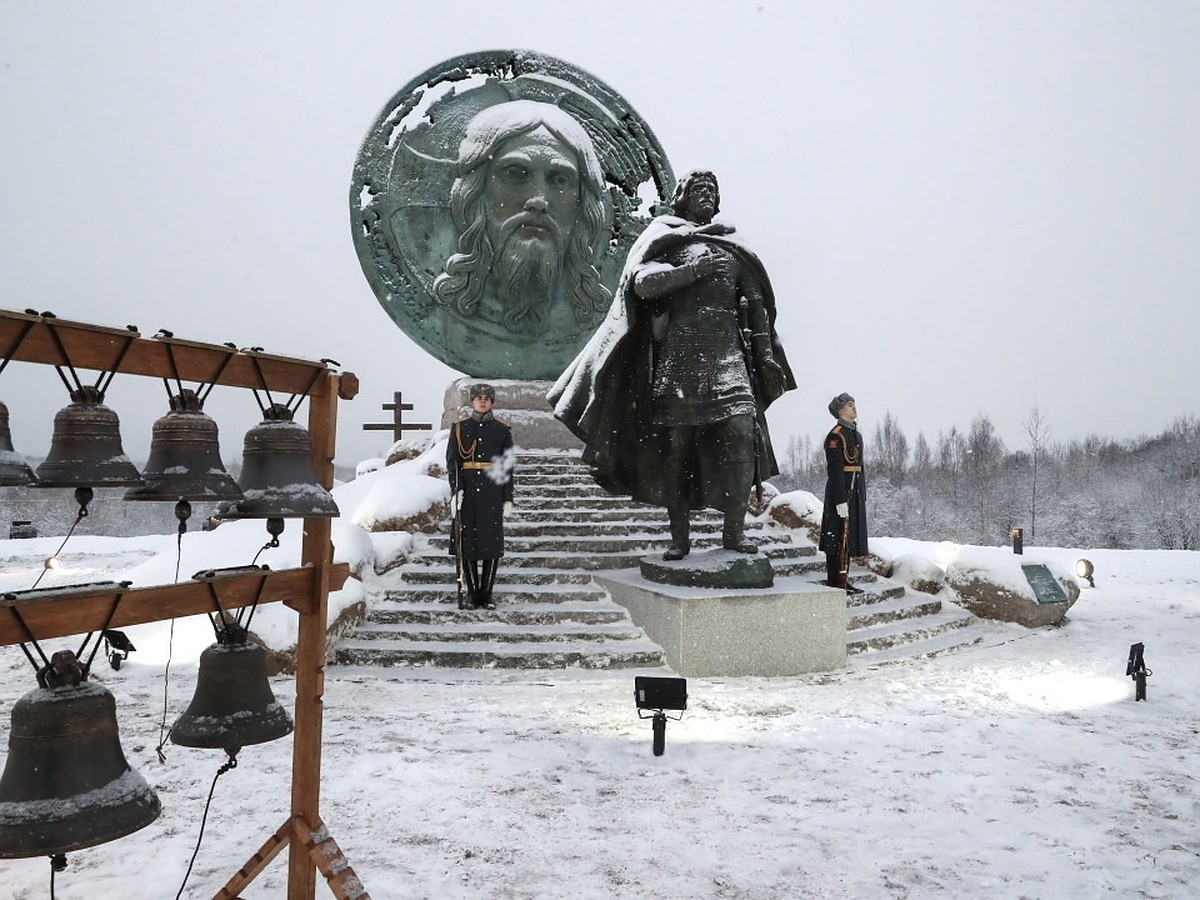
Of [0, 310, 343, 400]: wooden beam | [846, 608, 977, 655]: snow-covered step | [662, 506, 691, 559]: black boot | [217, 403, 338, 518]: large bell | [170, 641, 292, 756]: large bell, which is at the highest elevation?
[0, 310, 343, 400]: wooden beam

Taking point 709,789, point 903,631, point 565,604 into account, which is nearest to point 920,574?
point 903,631

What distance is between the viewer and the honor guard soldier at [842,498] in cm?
698

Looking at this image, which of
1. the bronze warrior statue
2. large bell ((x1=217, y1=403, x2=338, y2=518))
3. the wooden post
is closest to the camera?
large bell ((x1=217, y1=403, x2=338, y2=518))

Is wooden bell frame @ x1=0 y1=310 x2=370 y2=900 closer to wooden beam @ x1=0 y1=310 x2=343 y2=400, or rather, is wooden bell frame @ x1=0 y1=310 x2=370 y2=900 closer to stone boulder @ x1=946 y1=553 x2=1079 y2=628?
wooden beam @ x1=0 y1=310 x2=343 y2=400

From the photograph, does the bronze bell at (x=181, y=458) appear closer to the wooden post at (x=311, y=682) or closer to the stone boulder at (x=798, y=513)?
the wooden post at (x=311, y=682)

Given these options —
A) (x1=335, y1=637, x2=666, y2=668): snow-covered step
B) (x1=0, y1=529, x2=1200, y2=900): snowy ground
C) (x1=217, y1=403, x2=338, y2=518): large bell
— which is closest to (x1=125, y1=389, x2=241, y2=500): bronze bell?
(x1=217, y1=403, x2=338, y2=518): large bell

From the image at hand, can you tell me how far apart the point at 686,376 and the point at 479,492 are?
1.84m

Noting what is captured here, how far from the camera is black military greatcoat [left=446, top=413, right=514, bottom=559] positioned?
6160 mm

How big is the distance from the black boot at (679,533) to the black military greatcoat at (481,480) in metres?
1.29

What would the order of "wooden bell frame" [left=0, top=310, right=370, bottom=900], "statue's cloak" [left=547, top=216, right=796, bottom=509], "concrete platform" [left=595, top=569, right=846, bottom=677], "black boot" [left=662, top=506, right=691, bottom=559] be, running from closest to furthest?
"wooden bell frame" [left=0, top=310, right=370, bottom=900] < "concrete platform" [left=595, top=569, right=846, bottom=677] < "statue's cloak" [left=547, top=216, right=796, bottom=509] < "black boot" [left=662, top=506, right=691, bottom=559]

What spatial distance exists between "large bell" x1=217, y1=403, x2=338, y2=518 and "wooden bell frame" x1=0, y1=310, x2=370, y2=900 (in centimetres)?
14

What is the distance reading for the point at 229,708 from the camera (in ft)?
7.60

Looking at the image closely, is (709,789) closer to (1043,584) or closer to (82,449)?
(82,449)

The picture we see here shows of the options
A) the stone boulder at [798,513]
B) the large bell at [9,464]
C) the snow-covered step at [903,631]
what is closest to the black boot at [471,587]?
the snow-covered step at [903,631]
